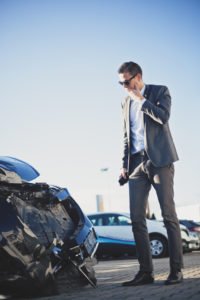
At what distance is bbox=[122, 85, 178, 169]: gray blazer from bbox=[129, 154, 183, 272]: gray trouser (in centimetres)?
10

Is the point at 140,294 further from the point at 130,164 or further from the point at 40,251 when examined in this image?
the point at 130,164

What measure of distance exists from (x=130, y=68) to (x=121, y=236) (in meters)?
8.45

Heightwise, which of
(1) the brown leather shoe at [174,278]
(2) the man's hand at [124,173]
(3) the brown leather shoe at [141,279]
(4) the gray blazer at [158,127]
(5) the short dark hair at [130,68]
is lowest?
(3) the brown leather shoe at [141,279]

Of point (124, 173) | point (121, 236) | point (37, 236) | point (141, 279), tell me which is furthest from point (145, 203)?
point (121, 236)

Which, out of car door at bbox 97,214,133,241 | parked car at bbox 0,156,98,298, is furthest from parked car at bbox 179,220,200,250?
parked car at bbox 0,156,98,298

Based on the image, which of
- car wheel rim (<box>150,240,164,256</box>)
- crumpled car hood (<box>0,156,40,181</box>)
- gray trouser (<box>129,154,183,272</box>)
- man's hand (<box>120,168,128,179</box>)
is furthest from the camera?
car wheel rim (<box>150,240,164,256</box>)

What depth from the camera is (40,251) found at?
314cm

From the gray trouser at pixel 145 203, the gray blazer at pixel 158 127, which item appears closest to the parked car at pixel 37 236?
the gray trouser at pixel 145 203

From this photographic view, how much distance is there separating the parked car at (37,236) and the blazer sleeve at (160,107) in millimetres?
1169

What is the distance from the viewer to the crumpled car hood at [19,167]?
362 cm

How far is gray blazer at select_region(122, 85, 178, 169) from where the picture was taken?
3.92m

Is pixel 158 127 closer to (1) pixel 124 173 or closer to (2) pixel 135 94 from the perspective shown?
(2) pixel 135 94

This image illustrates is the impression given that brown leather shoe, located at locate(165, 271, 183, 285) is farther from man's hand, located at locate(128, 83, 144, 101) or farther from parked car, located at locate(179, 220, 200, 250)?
parked car, located at locate(179, 220, 200, 250)

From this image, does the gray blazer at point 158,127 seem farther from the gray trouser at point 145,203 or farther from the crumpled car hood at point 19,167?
the crumpled car hood at point 19,167
